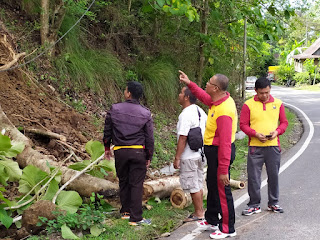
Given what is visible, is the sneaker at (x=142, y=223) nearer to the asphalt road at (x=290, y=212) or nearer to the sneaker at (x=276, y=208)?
the asphalt road at (x=290, y=212)

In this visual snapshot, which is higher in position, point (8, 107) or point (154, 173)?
point (8, 107)

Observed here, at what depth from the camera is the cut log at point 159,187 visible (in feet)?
22.7

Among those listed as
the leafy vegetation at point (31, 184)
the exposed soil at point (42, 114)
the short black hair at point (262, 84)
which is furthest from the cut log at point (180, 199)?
the exposed soil at point (42, 114)

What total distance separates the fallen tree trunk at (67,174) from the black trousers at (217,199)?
1.47 meters

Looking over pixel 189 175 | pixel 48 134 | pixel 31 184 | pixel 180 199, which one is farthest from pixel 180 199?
pixel 48 134

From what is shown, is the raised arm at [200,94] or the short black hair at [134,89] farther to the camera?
the short black hair at [134,89]

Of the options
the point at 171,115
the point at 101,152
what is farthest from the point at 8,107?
the point at 171,115

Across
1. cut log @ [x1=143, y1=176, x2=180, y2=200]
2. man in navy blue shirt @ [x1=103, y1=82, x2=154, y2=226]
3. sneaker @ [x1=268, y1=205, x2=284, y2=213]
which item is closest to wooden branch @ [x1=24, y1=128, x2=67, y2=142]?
cut log @ [x1=143, y1=176, x2=180, y2=200]

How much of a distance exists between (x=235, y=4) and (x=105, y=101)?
16.5 feet

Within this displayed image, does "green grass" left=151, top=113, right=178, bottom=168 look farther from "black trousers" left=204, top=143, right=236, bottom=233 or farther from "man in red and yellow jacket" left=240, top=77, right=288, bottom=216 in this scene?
"black trousers" left=204, top=143, right=236, bottom=233

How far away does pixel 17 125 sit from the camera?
8219mm

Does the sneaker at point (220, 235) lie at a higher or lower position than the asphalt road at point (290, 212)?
higher

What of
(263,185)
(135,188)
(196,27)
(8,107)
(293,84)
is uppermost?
(196,27)

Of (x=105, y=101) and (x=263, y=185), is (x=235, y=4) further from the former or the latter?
(x=263, y=185)
